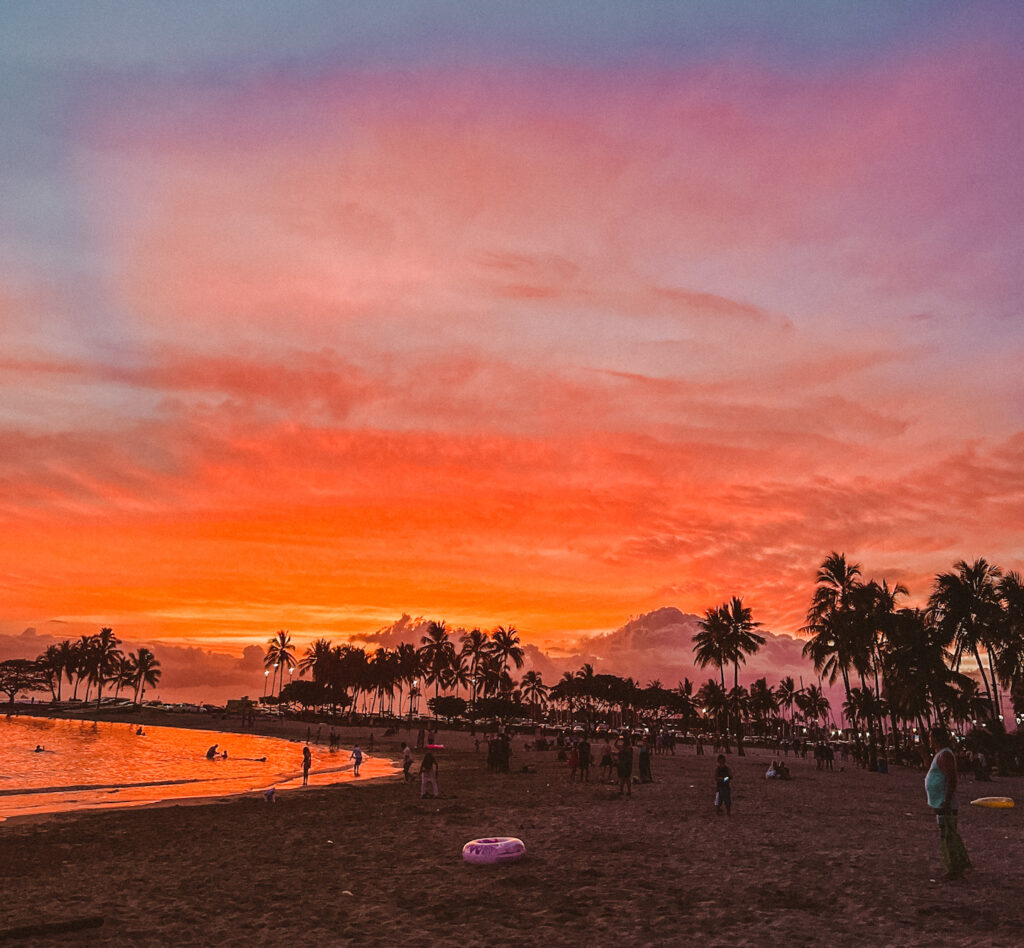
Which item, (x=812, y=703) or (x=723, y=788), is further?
(x=812, y=703)

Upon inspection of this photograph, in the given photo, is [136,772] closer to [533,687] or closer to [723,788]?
[723,788]

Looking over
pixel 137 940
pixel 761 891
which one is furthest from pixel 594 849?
pixel 137 940

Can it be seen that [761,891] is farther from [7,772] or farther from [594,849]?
[7,772]

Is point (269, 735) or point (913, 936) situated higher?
point (913, 936)

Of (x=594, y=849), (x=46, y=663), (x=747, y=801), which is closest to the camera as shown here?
(x=594, y=849)

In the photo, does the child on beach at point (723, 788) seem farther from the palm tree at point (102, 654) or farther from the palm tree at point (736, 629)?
the palm tree at point (102, 654)

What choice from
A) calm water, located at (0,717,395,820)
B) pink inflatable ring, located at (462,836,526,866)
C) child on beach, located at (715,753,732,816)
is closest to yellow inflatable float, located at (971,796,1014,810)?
child on beach, located at (715,753,732,816)

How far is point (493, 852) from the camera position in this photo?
15086 mm

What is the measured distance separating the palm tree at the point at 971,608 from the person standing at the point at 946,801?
49.7m

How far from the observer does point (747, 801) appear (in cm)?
2703

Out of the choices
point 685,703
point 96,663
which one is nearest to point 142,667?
point 96,663

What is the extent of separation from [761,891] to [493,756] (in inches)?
1149

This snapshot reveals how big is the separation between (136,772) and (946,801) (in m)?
48.1

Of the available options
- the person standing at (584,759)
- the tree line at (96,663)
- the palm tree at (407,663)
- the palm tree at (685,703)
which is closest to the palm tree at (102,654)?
the tree line at (96,663)
